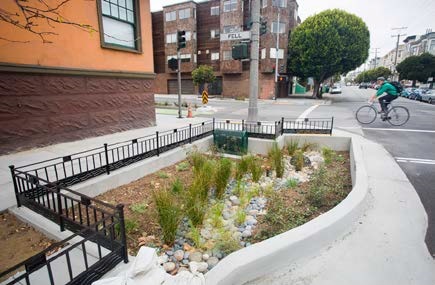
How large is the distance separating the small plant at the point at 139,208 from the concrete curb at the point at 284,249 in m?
2.00

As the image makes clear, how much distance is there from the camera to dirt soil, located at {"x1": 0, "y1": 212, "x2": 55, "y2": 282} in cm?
283

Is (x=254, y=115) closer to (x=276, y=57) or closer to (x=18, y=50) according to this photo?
(x=18, y=50)

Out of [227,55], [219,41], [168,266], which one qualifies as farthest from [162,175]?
[219,41]

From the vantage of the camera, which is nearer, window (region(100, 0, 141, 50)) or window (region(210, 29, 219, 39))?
window (region(100, 0, 141, 50))

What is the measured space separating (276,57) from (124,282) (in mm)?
27779

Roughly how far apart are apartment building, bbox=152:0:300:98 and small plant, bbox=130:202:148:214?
1033 inches

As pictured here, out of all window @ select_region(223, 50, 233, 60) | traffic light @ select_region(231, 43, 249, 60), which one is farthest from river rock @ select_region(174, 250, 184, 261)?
window @ select_region(223, 50, 233, 60)

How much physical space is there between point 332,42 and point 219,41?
48.0 feet

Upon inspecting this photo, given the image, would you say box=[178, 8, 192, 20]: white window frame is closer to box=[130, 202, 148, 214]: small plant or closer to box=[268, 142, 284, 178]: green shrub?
box=[268, 142, 284, 178]: green shrub

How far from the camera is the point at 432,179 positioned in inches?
201

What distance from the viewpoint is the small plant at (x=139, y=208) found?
412cm

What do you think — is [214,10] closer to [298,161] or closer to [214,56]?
[214,56]

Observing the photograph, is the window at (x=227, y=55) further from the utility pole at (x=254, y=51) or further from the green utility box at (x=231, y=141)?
the green utility box at (x=231, y=141)

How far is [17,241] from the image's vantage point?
10.3ft
